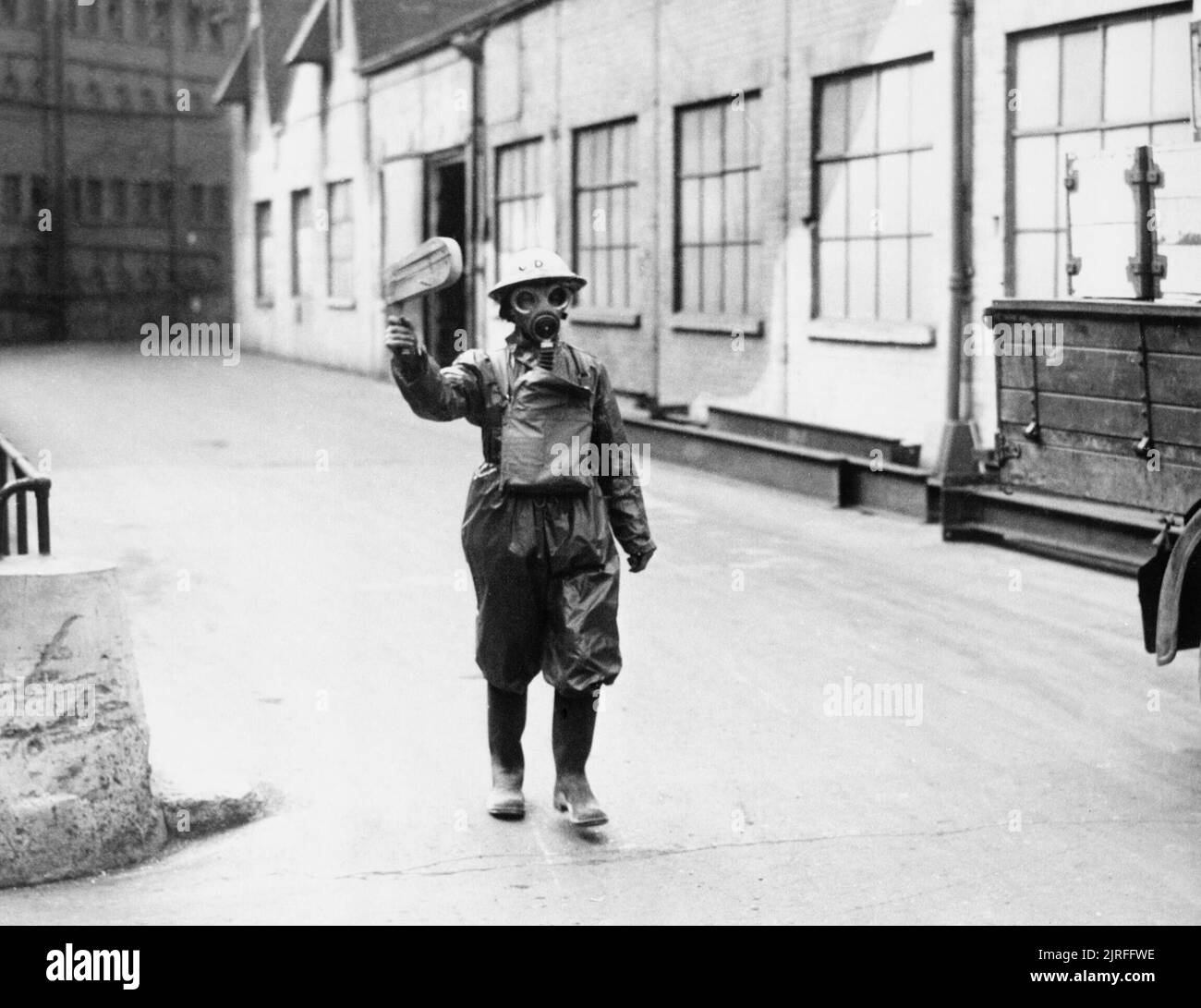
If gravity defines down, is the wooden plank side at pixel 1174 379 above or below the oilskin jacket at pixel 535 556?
above

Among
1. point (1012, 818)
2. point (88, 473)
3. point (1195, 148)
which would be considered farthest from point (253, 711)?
point (88, 473)

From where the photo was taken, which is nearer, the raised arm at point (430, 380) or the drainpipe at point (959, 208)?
the raised arm at point (430, 380)

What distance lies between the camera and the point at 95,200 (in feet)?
134

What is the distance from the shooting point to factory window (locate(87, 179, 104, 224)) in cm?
4069

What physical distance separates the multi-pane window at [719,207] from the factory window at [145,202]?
84.1 ft

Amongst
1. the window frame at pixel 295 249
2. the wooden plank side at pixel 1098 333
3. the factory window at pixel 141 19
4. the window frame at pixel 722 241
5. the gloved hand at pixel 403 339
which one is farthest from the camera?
the factory window at pixel 141 19

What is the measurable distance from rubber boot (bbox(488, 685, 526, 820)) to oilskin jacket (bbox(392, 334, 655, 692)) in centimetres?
9

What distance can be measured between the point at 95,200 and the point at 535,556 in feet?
121

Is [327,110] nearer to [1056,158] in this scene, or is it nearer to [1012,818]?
[1056,158]

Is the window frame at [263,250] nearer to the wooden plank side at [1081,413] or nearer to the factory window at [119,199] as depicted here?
the factory window at [119,199]

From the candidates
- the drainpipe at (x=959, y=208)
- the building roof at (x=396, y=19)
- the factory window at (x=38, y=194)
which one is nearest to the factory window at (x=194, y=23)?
the factory window at (x=38, y=194)

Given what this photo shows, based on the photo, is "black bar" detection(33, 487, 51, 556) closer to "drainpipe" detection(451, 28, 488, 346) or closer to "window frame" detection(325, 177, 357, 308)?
"drainpipe" detection(451, 28, 488, 346)

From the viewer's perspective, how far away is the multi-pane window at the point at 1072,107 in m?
11.7

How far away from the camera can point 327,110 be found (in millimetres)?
31219
